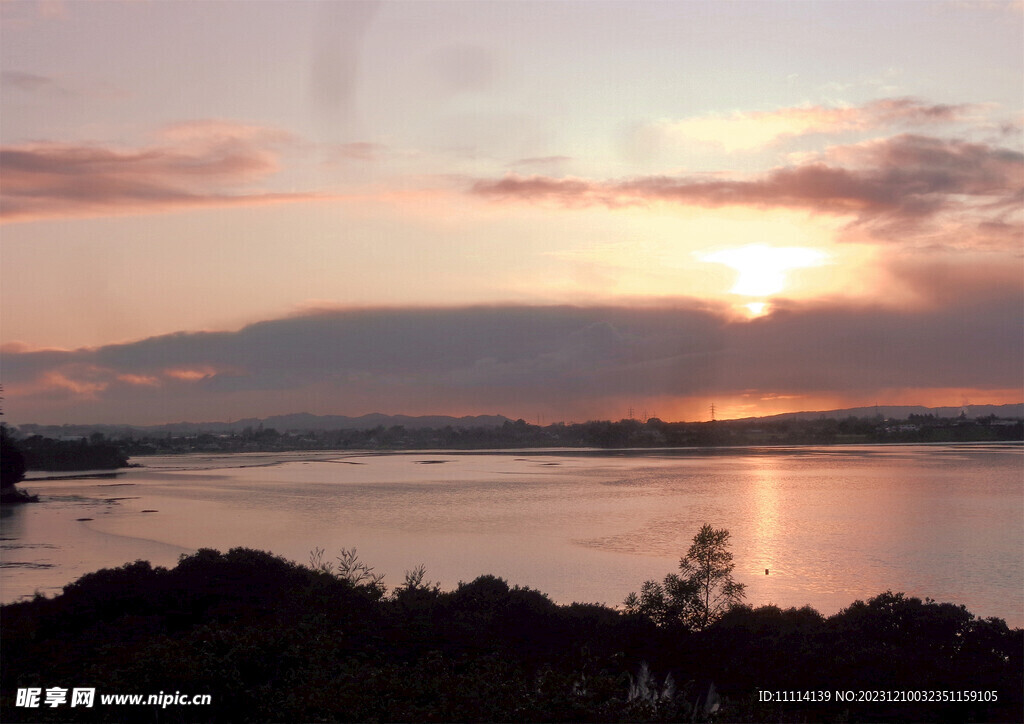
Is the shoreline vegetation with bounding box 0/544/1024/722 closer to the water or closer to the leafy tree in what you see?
the leafy tree

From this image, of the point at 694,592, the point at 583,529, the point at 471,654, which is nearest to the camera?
the point at 471,654

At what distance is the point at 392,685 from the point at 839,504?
61084 millimetres

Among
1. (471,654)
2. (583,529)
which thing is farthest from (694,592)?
(583,529)

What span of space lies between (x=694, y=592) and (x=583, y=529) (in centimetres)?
2963

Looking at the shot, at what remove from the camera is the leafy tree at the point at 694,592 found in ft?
67.9

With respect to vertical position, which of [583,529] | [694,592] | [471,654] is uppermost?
[471,654]

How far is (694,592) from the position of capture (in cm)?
2180

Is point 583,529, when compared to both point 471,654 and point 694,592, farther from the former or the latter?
point 471,654

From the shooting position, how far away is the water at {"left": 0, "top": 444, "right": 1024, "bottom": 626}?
34500 mm

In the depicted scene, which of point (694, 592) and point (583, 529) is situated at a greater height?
point (694, 592)

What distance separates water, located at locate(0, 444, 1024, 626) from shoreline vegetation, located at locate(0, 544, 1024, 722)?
1106 cm

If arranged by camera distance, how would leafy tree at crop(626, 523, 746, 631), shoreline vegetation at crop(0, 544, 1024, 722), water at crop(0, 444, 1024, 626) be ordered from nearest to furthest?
shoreline vegetation at crop(0, 544, 1024, 722) < leafy tree at crop(626, 523, 746, 631) < water at crop(0, 444, 1024, 626)

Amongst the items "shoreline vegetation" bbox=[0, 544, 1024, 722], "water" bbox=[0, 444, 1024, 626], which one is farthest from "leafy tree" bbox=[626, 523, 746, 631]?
"water" bbox=[0, 444, 1024, 626]

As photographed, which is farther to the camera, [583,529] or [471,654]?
[583,529]
